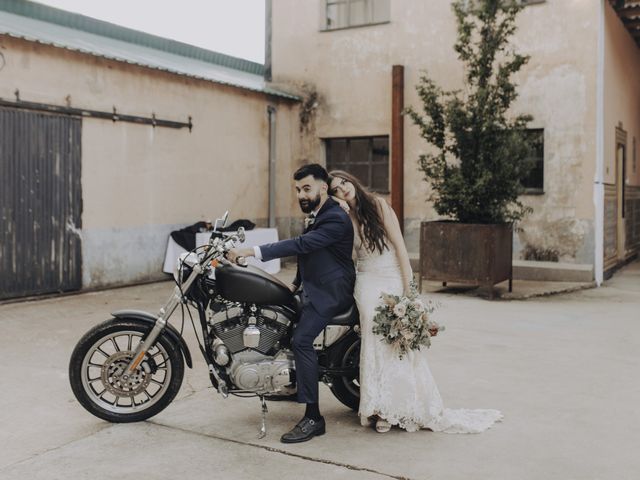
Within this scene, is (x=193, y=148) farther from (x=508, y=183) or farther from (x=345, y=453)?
(x=345, y=453)

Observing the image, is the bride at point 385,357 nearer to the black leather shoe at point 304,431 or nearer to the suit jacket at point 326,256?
the suit jacket at point 326,256

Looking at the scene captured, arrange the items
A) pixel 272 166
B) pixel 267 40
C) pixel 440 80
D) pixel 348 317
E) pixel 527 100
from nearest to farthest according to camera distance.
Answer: pixel 348 317
pixel 527 100
pixel 440 80
pixel 272 166
pixel 267 40

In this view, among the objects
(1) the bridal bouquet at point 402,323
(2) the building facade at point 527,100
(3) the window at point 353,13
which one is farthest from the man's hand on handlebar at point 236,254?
(3) the window at point 353,13

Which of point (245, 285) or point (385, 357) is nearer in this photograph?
point (245, 285)

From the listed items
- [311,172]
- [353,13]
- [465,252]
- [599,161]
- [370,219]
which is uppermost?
[353,13]

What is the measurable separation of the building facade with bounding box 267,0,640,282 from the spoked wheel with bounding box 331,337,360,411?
24.9ft

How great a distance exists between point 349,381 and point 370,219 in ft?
3.46

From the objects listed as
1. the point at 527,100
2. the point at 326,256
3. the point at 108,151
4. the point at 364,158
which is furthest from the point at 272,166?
the point at 326,256

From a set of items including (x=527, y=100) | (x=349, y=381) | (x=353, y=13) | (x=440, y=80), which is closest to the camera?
(x=349, y=381)

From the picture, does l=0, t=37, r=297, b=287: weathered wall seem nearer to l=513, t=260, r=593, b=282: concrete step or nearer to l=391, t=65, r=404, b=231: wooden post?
l=391, t=65, r=404, b=231: wooden post

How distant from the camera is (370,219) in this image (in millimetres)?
4547

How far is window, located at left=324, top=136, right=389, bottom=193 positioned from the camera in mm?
13461

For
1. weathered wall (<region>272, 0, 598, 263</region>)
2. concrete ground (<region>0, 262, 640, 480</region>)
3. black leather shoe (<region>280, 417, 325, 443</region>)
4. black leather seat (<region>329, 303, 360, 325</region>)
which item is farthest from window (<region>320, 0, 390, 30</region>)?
black leather shoe (<region>280, 417, 325, 443</region>)

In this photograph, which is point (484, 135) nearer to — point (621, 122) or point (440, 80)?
point (440, 80)
